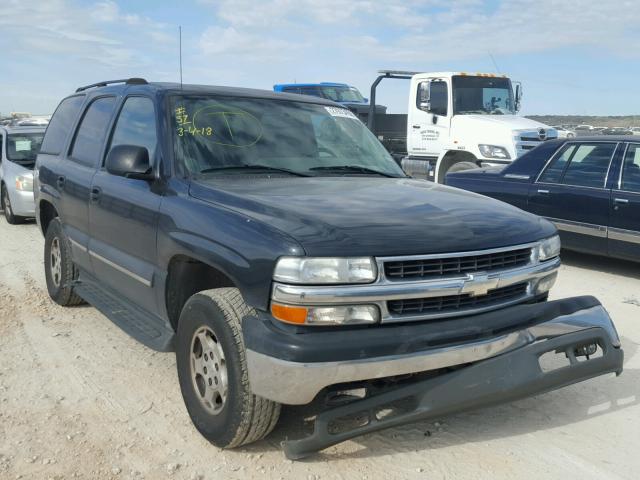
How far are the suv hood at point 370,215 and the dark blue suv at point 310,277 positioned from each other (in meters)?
0.01

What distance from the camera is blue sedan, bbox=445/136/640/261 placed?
6.98 meters

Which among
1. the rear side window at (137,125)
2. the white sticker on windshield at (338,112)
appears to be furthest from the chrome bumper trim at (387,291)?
the white sticker on windshield at (338,112)

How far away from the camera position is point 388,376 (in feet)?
9.35

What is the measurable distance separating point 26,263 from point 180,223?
16.2ft

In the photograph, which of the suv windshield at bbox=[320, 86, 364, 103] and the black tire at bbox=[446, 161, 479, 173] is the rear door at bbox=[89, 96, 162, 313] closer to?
the black tire at bbox=[446, 161, 479, 173]

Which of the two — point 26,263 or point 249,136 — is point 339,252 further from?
point 26,263

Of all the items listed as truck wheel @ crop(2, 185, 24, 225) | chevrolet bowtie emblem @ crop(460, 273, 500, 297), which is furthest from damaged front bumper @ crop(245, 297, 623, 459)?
truck wheel @ crop(2, 185, 24, 225)

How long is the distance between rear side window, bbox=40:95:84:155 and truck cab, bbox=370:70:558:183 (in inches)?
275

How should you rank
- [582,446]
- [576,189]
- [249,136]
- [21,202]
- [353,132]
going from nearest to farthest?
[582,446]
[249,136]
[353,132]
[576,189]
[21,202]

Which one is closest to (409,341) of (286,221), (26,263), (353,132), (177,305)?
(286,221)

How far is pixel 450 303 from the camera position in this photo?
304 cm

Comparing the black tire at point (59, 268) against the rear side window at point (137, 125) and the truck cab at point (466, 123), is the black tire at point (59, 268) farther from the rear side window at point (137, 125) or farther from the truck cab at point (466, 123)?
the truck cab at point (466, 123)

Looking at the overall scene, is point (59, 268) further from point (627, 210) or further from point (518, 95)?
point (518, 95)

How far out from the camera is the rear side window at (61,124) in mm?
5676
